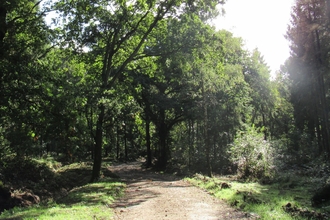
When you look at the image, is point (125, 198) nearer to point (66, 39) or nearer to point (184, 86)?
point (66, 39)

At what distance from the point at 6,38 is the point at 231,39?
21797 millimetres

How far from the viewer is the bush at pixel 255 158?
1844 centimetres

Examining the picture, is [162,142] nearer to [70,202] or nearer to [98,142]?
[98,142]

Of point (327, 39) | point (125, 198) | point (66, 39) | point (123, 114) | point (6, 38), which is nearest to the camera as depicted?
point (6, 38)

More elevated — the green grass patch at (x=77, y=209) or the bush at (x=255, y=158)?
the bush at (x=255, y=158)

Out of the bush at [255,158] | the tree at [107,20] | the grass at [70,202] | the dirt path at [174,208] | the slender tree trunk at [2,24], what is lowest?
the dirt path at [174,208]

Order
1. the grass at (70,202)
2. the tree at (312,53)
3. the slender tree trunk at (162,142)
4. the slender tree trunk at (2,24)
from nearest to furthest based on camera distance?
the grass at (70,202)
the slender tree trunk at (2,24)
the tree at (312,53)
the slender tree trunk at (162,142)

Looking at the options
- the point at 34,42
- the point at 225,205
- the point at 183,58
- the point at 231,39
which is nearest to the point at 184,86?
the point at 231,39

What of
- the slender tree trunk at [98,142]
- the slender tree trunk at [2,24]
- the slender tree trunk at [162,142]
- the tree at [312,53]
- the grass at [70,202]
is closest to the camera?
the grass at [70,202]

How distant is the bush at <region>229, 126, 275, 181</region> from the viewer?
18.4 metres

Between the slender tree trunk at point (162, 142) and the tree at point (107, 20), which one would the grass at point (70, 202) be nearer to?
the tree at point (107, 20)

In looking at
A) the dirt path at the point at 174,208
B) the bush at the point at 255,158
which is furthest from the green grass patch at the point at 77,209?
the bush at the point at 255,158

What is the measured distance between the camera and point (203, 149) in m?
32.2

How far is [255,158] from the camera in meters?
18.6
